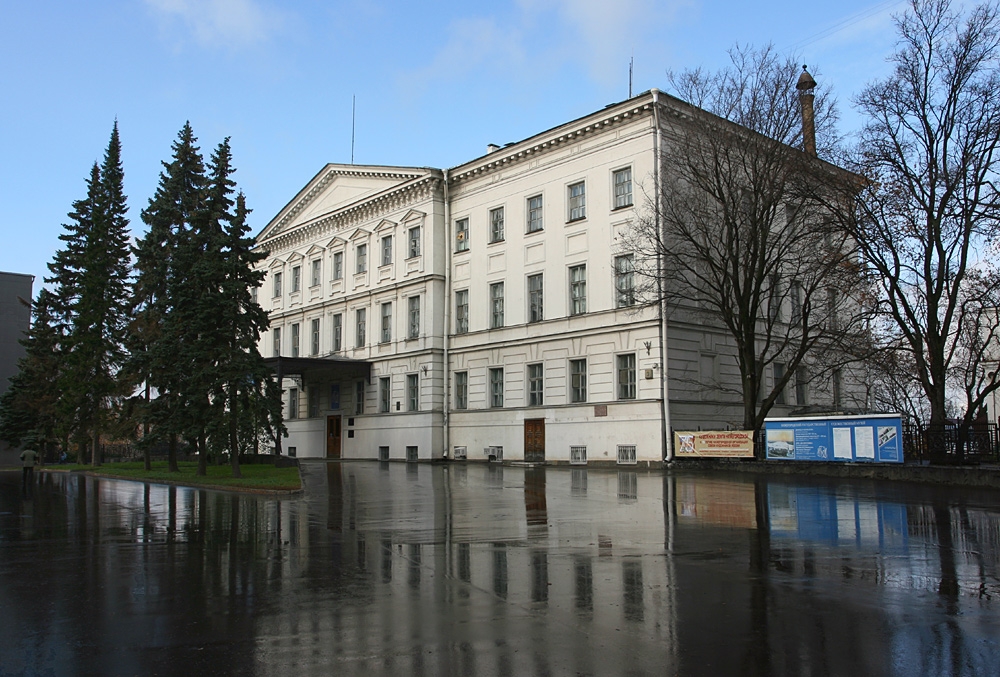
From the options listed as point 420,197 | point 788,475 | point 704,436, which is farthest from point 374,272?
point 788,475

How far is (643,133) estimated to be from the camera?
110ft

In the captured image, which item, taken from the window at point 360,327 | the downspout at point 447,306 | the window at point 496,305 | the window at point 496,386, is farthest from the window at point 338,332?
the window at point 496,386

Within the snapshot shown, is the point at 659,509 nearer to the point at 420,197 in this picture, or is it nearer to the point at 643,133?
the point at 643,133

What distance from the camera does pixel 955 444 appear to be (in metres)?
24.4

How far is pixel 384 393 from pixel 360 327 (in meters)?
4.96

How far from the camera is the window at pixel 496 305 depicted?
1597 inches

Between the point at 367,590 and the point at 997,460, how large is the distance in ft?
72.2

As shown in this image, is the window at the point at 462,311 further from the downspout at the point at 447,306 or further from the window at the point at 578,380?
the window at the point at 578,380

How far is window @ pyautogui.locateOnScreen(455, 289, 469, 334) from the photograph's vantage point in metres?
42.5

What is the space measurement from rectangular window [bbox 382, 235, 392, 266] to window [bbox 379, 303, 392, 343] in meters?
2.45

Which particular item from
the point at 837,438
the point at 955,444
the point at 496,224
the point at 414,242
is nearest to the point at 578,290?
the point at 496,224

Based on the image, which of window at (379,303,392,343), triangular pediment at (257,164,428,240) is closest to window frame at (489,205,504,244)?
triangular pediment at (257,164,428,240)

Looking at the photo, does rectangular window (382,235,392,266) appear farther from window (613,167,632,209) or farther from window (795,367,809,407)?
window (795,367,809,407)

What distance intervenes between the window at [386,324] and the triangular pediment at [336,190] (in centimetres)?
642
